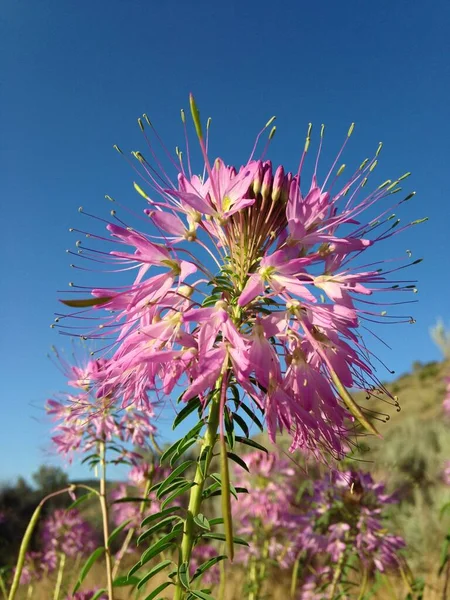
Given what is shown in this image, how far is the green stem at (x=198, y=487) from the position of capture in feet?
5.50

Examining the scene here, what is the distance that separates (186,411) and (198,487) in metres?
0.27

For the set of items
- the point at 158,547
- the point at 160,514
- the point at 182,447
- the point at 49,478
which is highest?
the point at 49,478

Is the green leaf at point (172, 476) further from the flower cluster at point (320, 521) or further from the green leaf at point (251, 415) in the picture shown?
the flower cluster at point (320, 521)

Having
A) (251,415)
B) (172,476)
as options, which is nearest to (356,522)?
(251,415)

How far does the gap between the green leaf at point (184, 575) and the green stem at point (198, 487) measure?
2 cm

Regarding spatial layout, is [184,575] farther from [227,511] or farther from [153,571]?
[227,511]

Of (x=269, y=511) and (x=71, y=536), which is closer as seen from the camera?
(x=269, y=511)

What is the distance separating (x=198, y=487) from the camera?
68.6 inches

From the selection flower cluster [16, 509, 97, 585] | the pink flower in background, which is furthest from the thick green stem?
the pink flower in background

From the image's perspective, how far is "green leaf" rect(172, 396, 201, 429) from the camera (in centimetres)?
180

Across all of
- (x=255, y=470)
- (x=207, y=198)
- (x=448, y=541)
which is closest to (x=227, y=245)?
(x=207, y=198)

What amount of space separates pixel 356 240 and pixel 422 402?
22.5m

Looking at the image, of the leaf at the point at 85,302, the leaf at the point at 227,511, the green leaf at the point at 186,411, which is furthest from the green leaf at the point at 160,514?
the leaf at the point at 85,302

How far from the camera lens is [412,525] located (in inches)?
347
